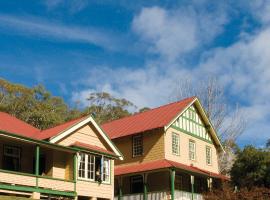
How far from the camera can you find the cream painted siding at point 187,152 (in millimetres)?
38000

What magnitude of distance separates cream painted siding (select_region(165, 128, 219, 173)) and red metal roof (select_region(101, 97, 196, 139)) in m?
1.19

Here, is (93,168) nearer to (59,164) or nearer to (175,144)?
(59,164)

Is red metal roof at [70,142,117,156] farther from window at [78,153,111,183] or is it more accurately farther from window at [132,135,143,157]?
window at [132,135,143,157]

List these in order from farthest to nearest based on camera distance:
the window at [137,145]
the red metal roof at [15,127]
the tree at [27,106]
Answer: the tree at [27,106] < the window at [137,145] < the red metal roof at [15,127]

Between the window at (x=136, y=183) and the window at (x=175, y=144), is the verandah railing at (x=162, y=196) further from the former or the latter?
the window at (x=175, y=144)

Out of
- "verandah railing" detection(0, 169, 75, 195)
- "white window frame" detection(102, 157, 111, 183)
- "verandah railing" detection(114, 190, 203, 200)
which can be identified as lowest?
"verandah railing" detection(114, 190, 203, 200)

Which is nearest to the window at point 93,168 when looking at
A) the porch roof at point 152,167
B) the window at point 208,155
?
the porch roof at point 152,167

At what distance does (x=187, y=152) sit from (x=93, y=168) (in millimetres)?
11458

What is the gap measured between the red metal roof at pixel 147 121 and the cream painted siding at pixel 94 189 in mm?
7592

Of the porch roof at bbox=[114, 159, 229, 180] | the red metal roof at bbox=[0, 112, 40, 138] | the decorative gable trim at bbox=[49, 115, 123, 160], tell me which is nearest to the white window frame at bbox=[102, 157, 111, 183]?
the decorative gable trim at bbox=[49, 115, 123, 160]

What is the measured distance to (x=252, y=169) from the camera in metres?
37.9

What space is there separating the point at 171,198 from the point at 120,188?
16.0 ft

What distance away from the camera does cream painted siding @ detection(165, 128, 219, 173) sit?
38.0 meters

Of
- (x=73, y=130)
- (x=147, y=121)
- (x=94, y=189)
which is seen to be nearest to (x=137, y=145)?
(x=147, y=121)
